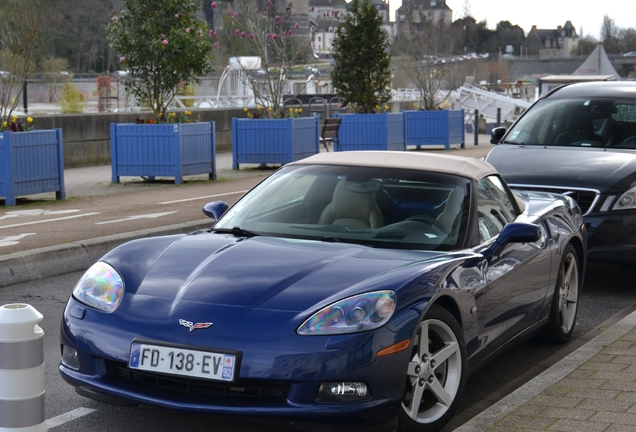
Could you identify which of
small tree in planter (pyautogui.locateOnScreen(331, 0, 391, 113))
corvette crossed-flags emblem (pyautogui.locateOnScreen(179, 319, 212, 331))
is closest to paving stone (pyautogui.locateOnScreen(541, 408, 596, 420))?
corvette crossed-flags emblem (pyautogui.locateOnScreen(179, 319, 212, 331))

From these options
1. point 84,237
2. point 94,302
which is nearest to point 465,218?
point 94,302

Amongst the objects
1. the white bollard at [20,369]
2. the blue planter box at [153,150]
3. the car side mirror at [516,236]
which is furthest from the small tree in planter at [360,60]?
the white bollard at [20,369]

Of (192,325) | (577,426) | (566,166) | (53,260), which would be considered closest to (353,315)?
(192,325)

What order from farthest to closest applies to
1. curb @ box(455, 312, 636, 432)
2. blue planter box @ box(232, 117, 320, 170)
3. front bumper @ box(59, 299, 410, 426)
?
blue planter box @ box(232, 117, 320, 170) < curb @ box(455, 312, 636, 432) < front bumper @ box(59, 299, 410, 426)

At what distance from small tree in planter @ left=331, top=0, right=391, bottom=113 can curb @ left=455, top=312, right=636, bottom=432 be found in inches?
736

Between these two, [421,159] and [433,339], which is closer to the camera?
[433,339]

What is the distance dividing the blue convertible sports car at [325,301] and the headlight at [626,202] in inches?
99.5

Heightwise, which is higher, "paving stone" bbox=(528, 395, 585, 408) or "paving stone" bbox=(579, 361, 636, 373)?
"paving stone" bbox=(528, 395, 585, 408)

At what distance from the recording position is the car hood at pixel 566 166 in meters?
8.45

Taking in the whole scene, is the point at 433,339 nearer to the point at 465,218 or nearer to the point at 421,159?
the point at 465,218

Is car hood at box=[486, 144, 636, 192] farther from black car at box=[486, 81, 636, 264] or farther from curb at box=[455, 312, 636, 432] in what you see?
curb at box=[455, 312, 636, 432]

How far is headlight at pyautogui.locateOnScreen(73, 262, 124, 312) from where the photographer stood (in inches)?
179

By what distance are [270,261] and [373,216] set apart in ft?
2.96

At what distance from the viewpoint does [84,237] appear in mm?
10203
